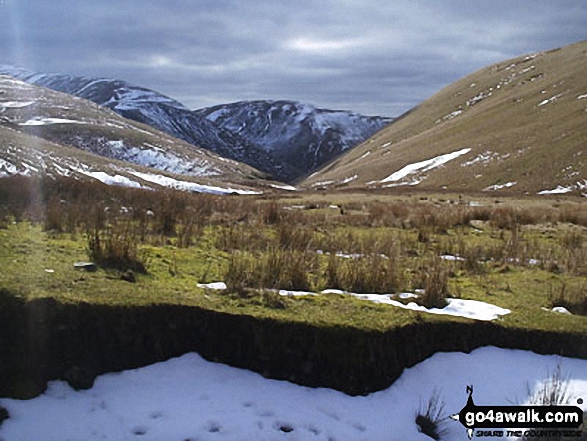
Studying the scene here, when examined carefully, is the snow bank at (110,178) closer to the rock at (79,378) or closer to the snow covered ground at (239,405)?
the rock at (79,378)

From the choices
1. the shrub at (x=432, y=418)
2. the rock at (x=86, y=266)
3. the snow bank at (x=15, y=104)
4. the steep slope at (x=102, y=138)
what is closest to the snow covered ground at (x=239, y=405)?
the shrub at (x=432, y=418)

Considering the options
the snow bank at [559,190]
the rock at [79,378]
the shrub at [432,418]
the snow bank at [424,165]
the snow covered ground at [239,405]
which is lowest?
the shrub at [432,418]

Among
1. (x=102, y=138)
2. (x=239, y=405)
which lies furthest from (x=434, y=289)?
(x=102, y=138)

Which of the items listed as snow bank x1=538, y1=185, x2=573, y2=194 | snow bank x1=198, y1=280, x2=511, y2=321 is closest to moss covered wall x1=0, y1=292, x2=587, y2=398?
snow bank x1=198, y1=280, x2=511, y2=321

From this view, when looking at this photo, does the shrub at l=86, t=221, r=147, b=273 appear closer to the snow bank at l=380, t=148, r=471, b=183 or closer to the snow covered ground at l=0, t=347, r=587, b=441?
the snow covered ground at l=0, t=347, r=587, b=441

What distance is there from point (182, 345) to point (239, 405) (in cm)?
102

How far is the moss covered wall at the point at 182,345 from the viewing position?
540cm

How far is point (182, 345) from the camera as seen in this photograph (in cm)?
602

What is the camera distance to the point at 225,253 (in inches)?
392

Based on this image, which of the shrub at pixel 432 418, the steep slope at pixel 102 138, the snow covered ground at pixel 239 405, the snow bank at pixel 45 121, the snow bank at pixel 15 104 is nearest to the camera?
the snow covered ground at pixel 239 405

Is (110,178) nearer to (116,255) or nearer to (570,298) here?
(116,255)

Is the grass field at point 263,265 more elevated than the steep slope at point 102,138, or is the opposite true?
the steep slope at point 102,138

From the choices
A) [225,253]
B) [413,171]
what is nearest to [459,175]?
[413,171]

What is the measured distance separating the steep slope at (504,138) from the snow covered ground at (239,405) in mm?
51028
